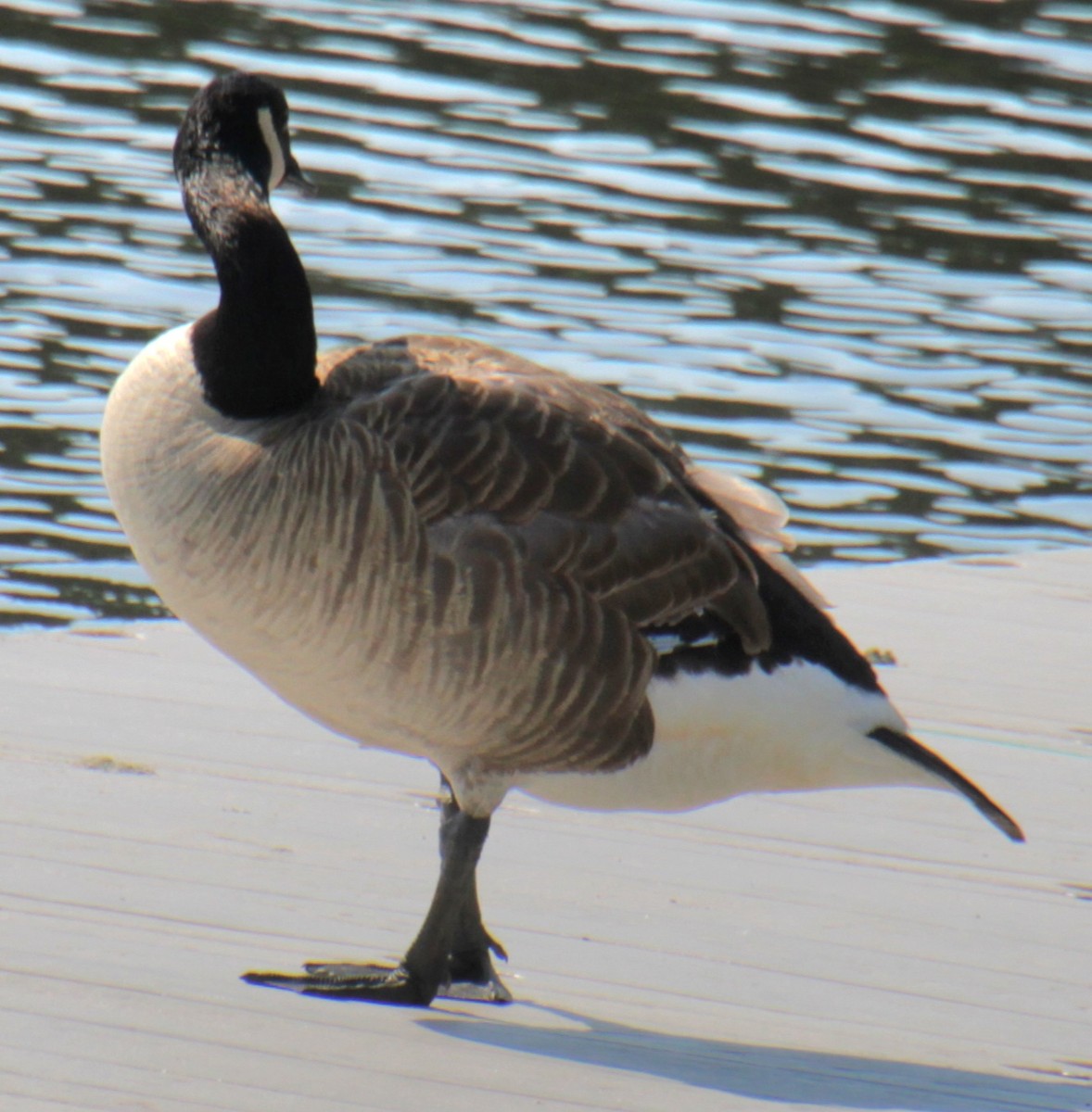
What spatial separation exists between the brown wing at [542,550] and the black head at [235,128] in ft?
1.77

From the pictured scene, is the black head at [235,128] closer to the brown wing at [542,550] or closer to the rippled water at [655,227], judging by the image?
the brown wing at [542,550]

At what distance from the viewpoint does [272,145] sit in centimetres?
498

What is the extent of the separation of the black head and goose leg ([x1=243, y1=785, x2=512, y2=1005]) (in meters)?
1.50

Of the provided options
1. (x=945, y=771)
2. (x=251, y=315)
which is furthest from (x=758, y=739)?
(x=251, y=315)

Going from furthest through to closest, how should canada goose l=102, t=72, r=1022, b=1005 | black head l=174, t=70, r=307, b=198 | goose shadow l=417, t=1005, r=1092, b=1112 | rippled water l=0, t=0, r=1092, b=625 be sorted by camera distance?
1. rippled water l=0, t=0, r=1092, b=625
2. black head l=174, t=70, r=307, b=198
3. canada goose l=102, t=72, r=1022, b=1005
4. goose shadow l=417, t=1005, r=1092, b=1112

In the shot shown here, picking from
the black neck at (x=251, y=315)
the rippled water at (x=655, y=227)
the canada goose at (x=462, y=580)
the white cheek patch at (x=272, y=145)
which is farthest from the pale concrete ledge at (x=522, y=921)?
the rippled water at (x=655, y=227)

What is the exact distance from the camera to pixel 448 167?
13.7m

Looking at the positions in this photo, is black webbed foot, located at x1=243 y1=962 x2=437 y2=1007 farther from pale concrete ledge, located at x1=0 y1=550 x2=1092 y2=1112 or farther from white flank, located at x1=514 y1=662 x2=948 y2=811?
white flank, located at x1=514 y1=662 x2=948 y2=811

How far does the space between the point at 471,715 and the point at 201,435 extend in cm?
80

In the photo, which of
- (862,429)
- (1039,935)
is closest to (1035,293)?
(862,429)

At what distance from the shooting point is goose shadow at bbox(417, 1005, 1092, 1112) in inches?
156

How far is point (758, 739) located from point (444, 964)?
2.61ft

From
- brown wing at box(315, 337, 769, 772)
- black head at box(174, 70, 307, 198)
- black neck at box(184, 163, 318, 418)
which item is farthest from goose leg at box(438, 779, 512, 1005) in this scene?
black head at box(174, 70, 307, 198)

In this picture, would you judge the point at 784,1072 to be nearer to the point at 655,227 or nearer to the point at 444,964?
the point at 444,964
